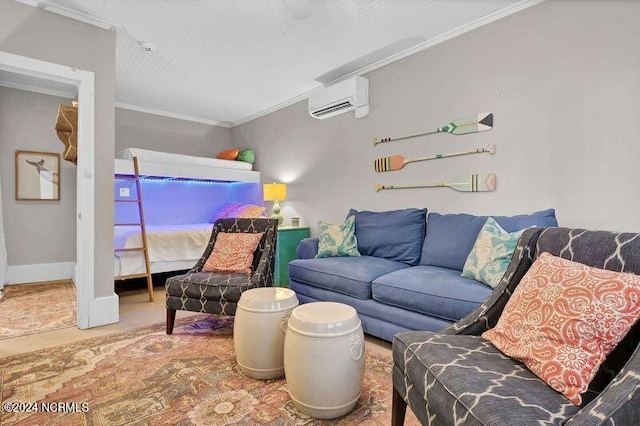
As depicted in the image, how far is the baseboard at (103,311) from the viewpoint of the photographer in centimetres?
273

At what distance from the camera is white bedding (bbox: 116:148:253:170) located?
402 centimetres

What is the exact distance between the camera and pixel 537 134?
2410mm

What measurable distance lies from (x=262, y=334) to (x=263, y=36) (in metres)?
2.51

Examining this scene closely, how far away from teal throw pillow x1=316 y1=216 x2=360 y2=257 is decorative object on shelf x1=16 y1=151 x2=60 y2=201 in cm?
380

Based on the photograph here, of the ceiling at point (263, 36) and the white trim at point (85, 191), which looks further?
the white trim at point (85, 191)

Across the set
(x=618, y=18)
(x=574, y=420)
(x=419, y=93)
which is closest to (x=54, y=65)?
(x=419, y=93)

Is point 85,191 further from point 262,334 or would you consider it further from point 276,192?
point 276,192

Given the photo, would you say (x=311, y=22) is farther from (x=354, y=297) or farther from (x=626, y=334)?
(x=626, y=334)

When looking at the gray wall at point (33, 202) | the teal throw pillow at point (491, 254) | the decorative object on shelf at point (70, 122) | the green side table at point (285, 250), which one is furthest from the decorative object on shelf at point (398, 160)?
the gray wall at point (33, 202)

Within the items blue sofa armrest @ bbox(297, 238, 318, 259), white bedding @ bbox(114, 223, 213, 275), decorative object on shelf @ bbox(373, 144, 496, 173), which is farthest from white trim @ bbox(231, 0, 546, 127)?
white bedding @ bbox(114, 223, 213, 275)

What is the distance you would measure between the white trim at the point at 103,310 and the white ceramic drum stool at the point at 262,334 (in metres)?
1.63

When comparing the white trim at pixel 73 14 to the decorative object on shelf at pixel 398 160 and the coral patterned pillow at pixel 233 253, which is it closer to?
the coral patterned pillow at pixel 233 253

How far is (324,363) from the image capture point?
1.45 metres

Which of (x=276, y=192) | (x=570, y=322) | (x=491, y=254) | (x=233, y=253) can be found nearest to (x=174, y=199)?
(x=276, y=192)
